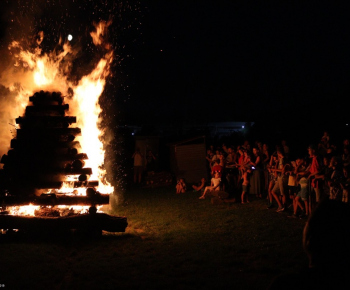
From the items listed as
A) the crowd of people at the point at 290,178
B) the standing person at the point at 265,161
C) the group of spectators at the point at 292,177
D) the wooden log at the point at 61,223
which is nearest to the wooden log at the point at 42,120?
the wooden log at the point at 61,223

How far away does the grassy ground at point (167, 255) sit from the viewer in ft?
19.7

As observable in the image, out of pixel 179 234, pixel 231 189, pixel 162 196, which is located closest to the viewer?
pixel 179 234

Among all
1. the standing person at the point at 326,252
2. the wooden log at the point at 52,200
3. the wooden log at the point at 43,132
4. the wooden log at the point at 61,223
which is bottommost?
the wooden log at the point at 61,223

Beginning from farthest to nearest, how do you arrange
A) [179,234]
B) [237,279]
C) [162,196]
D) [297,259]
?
1. [162,196]
2. [179,234]
3. [297,259]
4. [237,279]

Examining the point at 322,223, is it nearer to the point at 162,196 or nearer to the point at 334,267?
the point at 334,267

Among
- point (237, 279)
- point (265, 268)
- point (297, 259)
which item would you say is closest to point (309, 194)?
point (297, 259)

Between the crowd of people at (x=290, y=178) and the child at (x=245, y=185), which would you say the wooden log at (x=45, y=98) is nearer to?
the crowd of people at (x=290, y=178)

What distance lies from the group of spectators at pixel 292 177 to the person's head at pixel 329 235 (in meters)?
8.77

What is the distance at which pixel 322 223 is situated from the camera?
80.0 inches

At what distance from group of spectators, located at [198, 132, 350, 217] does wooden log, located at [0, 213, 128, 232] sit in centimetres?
583

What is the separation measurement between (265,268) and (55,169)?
6484 mm

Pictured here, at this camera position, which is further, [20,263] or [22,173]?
[22,173]

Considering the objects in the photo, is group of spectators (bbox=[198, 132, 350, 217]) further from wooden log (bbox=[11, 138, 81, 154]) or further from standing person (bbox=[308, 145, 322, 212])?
wooden log (bbox=[11, 138, 81, 154])

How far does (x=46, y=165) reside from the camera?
10047 mm
